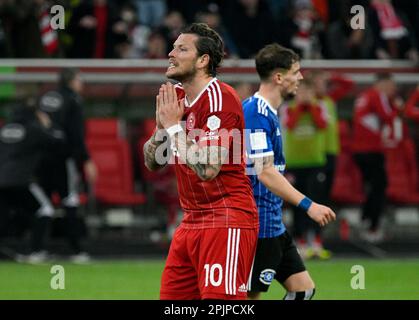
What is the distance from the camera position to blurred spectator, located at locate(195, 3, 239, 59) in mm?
18275

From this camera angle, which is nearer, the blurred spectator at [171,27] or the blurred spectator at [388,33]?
the blurred spectator at [171,27]

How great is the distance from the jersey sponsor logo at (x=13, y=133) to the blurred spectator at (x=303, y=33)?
5.11 metres

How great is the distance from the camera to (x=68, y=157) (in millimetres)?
15859

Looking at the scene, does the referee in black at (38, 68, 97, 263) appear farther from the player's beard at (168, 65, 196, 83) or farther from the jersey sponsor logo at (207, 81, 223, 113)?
the jersey sponsor logo at (207, 81, 223, 113)

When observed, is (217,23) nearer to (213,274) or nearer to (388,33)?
(388,33)

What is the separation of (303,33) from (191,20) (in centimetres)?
188

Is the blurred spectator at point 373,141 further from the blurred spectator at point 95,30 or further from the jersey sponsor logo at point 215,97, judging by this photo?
the jersey sponsor logo at point 215,97

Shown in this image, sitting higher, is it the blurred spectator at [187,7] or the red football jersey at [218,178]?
the blurred spectator at [187,7]

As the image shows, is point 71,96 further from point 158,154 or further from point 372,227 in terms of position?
point 158,154

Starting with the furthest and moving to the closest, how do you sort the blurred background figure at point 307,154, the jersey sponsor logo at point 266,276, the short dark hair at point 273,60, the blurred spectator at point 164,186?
1. the blurred spectator at point 164,186
2. the blurred background figure at point 307,154
3. the short dark hair at point 273,60
4. the jersey sponsor logo at point 266,276

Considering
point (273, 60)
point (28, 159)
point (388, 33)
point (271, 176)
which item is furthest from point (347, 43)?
point (271, 176)

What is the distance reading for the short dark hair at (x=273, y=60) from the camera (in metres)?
9.34

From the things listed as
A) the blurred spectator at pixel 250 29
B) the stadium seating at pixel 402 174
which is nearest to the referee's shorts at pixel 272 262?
the stadium seating at pixel 402 174

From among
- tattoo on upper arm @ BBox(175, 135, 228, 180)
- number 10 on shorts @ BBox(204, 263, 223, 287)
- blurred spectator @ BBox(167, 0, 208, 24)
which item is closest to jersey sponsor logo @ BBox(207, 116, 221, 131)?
tattoo on upper arm @ BBox(175, 135, 228, 180)
